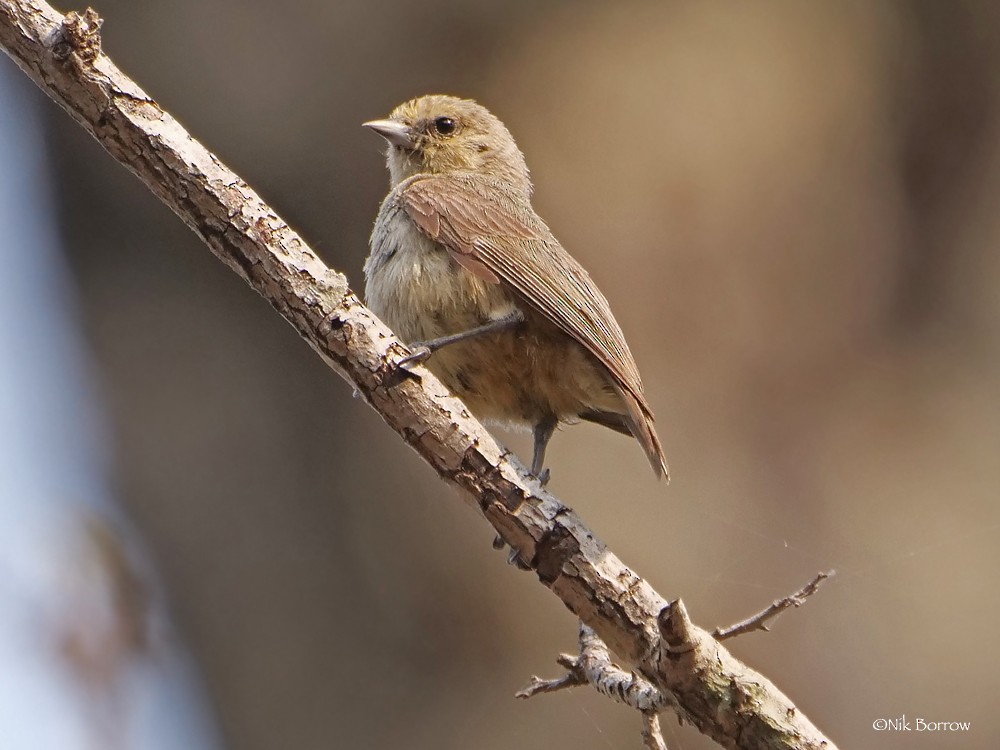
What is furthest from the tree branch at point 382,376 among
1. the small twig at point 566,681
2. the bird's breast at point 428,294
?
the bird's breast at point 428,294

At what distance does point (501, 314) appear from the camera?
333cm

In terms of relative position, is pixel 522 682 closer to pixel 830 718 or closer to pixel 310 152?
pixel 830 718

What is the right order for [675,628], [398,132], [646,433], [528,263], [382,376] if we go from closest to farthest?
1. [675,628]
2. [382,376]
3. [646,433]
4. [528,263]
5. [398,132]

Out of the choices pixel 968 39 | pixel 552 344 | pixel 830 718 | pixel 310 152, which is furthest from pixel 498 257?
pixel 968 39

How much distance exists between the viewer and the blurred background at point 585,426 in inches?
194

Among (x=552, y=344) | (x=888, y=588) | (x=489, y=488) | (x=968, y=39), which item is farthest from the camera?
(x=968, y=39)

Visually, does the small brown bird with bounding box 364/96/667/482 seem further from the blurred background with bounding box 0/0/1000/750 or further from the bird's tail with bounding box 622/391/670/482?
the blurred background with bounding box 0/0/1000/750

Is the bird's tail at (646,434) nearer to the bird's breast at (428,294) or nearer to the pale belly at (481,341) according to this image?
the pale belly at (481,341)

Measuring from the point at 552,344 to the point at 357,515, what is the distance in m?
2.03

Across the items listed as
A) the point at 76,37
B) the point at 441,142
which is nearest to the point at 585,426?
the point at 441,142

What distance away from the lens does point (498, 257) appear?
3396 millimetres

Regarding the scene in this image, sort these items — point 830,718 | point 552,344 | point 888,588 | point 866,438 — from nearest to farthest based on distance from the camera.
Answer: point 552,344, point 830,718, point 888,588, point 866,438

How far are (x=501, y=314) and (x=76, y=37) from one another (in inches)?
54.1

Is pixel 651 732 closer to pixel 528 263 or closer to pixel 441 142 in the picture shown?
pixel 528 263
